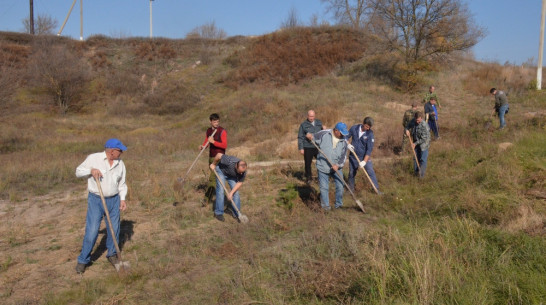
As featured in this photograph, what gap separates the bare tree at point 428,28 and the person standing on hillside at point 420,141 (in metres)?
12.1

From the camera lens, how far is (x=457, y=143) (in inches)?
420

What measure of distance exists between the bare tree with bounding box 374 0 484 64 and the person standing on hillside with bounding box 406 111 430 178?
1214 cm

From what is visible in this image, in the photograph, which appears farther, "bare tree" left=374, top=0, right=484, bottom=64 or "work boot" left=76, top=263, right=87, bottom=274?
"bare tree" left=374, top=0, right=484, bottom=64

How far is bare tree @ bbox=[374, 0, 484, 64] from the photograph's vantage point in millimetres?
18391

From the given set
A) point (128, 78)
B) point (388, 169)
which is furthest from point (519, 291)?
point (128, 78)

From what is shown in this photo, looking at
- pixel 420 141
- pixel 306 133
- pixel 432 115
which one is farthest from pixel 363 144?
pixel 432 115

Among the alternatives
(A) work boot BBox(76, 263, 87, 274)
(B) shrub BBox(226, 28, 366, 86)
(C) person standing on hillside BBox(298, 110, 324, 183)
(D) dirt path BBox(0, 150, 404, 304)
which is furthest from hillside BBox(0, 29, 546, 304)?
(B) shrub BBox(226, 28, 366, 86)

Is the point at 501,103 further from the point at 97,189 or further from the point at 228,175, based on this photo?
the point at 97,189

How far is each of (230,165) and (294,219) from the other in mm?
1407

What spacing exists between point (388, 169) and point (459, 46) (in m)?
12.2

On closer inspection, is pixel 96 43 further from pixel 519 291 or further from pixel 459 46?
pixel 519 291

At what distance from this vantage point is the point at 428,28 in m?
18.9

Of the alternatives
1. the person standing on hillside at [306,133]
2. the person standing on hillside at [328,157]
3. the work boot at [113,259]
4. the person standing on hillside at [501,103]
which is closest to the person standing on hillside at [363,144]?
the person standing on hillside at [328,157]

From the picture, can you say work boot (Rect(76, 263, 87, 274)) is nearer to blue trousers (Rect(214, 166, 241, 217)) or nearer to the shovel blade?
blue trousers (Rect(214, 166, 241, 217))
